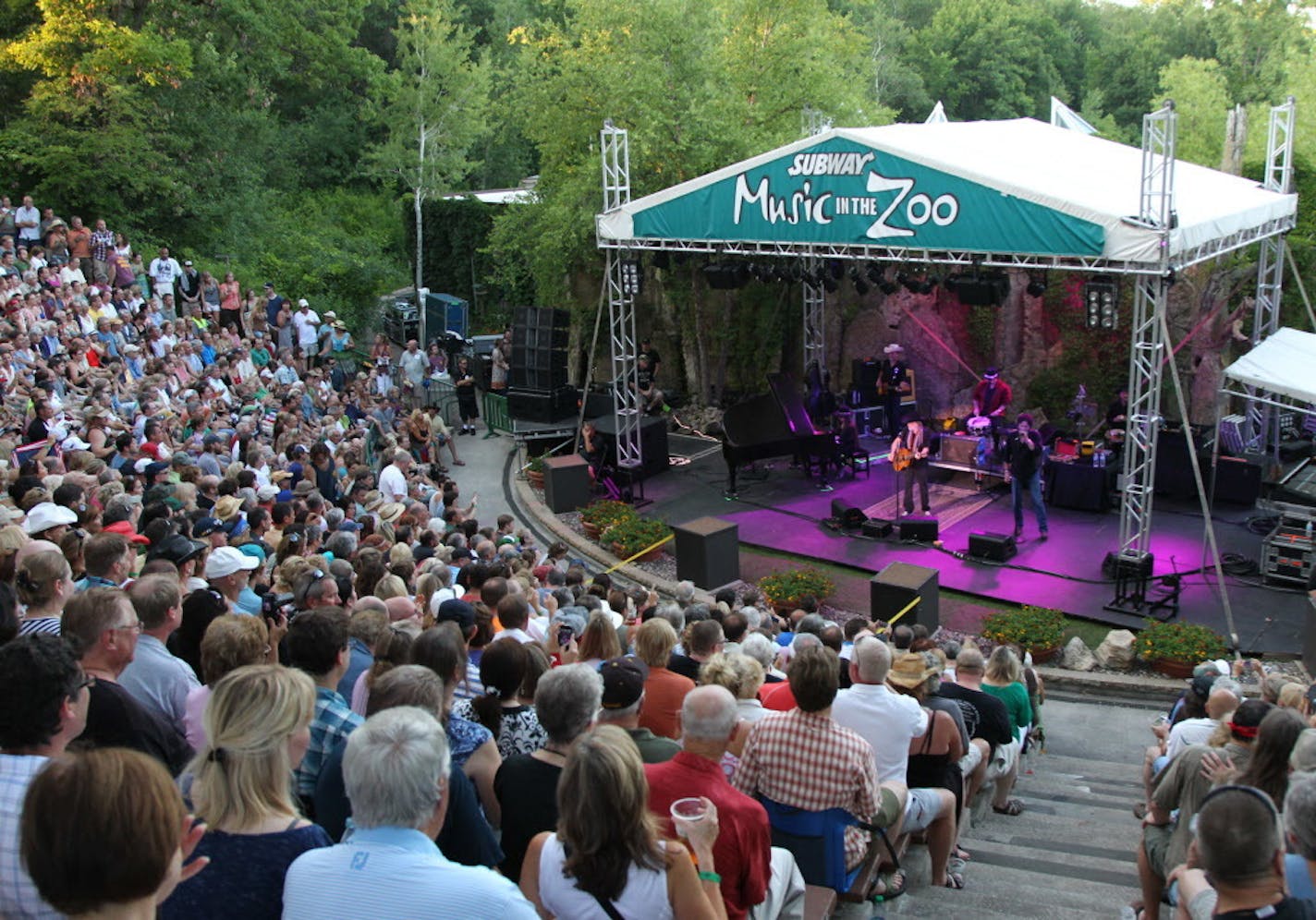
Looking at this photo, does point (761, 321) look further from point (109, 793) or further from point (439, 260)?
point (109, 793)

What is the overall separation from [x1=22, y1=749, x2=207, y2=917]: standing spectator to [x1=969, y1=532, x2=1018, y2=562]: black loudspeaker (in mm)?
12576

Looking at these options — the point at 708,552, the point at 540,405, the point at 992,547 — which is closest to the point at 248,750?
the point at 708,552

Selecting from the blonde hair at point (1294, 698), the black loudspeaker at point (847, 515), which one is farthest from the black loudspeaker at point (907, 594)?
the blonde hair at point (1294, 698)

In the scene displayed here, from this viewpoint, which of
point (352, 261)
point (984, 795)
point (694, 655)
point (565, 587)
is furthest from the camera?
point (352, 261)

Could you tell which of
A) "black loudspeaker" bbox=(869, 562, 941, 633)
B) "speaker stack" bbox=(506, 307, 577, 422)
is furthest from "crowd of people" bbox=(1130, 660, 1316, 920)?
"speaker stack" bbox=(506, 307, 577, 422)

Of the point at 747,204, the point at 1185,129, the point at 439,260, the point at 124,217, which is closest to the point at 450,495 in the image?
the point at 747,204

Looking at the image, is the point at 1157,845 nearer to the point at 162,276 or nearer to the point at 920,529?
the point at 920,529

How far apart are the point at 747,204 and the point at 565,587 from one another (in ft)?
25.6

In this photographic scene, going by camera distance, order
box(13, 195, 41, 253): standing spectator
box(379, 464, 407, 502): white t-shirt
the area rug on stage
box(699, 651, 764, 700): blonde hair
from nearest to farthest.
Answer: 1. box(699, 651, 764, 700): blonde hair
2. box(379, 464, 407, 502): white t-shirt
3. the area rug on stage
4. box(13, 195, 41, 253): standing spectator

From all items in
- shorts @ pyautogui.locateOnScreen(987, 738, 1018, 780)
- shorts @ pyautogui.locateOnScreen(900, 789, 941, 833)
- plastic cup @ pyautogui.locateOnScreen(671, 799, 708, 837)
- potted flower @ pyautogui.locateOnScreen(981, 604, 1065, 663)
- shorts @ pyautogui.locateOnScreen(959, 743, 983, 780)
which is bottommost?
potted flower @ pyautogui.locateOnScreen(981, 604, 1065, 663)

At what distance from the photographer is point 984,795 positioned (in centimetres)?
719

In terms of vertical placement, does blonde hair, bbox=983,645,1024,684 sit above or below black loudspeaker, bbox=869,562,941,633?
above

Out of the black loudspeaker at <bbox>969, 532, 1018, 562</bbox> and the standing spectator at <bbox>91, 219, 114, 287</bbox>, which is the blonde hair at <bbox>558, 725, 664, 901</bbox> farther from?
the standing spectator at <bbox>91, 219, 114, 287</bbox>

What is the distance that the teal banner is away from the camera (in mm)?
12758
